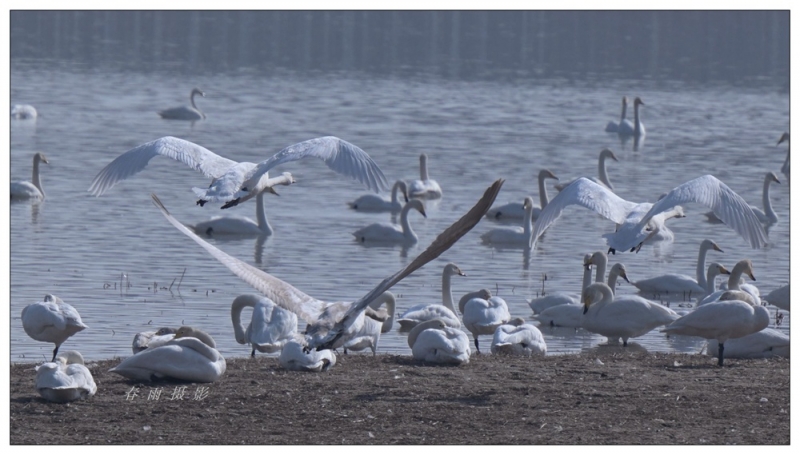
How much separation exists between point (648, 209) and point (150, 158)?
3.95m

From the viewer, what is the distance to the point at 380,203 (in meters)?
22.2

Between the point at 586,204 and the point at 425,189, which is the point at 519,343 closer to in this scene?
the point at 586,204

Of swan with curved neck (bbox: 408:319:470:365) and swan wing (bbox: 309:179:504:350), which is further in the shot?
swan with curved neck (bbox: 408:319:470:365)

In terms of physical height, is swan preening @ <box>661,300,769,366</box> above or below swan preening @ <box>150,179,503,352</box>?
below

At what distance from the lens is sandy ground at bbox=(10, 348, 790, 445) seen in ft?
26.9

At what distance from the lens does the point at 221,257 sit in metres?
7.44

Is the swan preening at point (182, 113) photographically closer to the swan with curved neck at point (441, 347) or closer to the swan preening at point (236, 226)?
the swan preening at point (236, 226)

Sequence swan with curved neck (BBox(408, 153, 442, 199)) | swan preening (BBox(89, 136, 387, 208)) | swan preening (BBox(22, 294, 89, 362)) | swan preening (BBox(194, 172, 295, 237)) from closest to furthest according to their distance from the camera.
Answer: swan preening (BBox(89, 136, 387, 208)), swan preening (BBox(22, 294, 89, 362)), swan preening (BBox(194, 172, 295, 237)), swan with curved neck (BBox(408, 153, 442, 199))

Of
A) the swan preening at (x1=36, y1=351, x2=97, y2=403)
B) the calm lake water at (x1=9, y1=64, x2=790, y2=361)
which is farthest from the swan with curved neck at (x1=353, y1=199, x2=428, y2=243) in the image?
the swan preening at (x1=36, y1=351, x2=97, y2=403)

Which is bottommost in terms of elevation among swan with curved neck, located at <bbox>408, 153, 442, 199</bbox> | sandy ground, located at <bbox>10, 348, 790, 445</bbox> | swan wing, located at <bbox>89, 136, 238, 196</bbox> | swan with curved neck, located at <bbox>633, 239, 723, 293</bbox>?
swan with curved neck, located at <bbox>633, 239, 723, 293</bbox>

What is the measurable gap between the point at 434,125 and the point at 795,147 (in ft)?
79.9

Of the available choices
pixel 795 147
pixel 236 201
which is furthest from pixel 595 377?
pixel 236 201

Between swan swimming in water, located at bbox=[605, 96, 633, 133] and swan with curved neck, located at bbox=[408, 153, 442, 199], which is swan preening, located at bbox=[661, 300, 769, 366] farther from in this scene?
swan swimming in water, located at bbox=[605, 96, 633, 133]

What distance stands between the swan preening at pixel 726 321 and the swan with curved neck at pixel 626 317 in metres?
1.62
